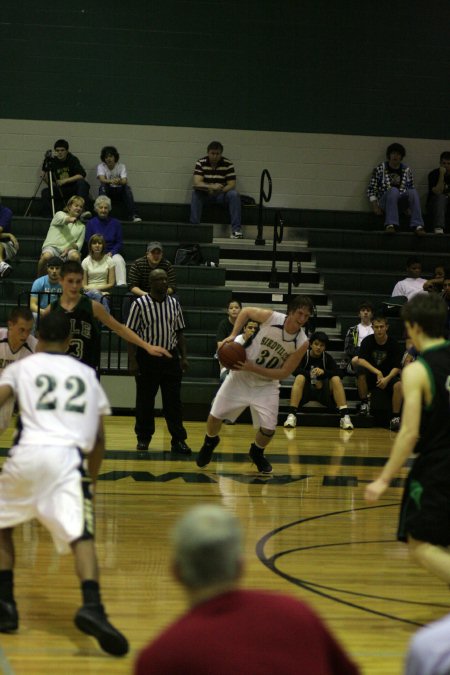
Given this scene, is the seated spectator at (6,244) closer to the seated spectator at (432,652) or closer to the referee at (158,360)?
the referee at (158,360)

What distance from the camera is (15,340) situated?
7.10 m

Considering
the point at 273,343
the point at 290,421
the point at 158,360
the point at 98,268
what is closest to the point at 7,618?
the point at 273,343

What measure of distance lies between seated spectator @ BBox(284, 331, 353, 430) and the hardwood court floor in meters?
2.46

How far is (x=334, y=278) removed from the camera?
50.4 feet

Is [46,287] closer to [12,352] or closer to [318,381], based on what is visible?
[318,381]

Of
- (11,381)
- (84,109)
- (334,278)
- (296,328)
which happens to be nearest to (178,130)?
(84,109)

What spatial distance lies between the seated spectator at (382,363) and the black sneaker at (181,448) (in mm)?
3562

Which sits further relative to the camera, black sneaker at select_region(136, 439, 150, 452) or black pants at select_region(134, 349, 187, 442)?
black sneaker at select_region(136, 439, 150, 452)

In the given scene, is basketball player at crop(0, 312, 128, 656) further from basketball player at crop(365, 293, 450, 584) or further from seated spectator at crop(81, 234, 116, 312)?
seated spectator at crop(81, 234, 116, 312)

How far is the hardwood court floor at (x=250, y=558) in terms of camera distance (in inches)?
180

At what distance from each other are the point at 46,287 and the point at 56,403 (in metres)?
8.27

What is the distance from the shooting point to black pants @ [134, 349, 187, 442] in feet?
32.8

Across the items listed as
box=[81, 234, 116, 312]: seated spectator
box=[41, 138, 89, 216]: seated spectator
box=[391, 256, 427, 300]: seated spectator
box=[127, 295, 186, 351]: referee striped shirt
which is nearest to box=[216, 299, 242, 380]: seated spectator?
box=[81, 234, 116, 312]: seated spectator

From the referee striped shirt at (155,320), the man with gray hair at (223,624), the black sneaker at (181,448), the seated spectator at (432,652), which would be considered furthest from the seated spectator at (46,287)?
the seated spectator at (432,652)
